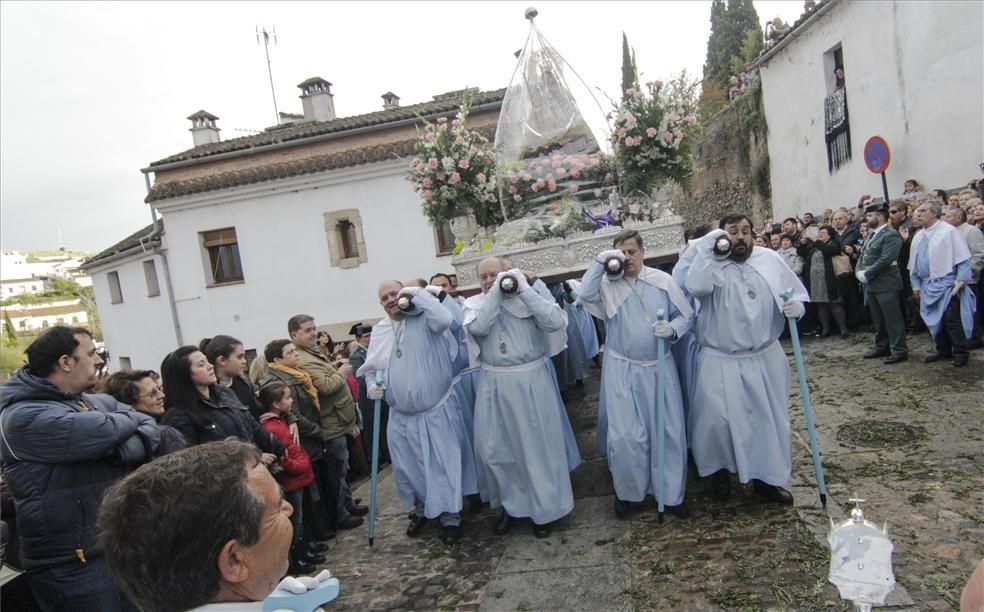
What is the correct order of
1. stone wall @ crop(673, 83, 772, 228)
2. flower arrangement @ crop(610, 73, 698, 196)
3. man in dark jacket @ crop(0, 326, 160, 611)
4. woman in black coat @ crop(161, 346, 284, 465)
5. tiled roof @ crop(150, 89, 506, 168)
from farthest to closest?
stone wall @ crop(673, 83, 772, 228)
tiled roof @ crop(150, 89, 506, 168)
flower arrangement @ crop(610, 73, 698, 196)
woman in black coat @ crop(161, 346, 284, 465)
man in dark jacket @ crop(0, 326, 160, 611)

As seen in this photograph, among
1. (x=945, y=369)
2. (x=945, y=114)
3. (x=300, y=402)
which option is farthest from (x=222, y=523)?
(x=945, y=114)

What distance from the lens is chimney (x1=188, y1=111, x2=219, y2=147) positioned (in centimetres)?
1911

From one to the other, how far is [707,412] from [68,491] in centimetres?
372

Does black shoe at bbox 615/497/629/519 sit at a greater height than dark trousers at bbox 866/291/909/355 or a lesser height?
lesser

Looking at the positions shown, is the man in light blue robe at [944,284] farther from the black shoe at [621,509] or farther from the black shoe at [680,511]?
the black shoe at [621,509]

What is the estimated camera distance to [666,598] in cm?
334

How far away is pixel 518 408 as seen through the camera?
4543 millimetres

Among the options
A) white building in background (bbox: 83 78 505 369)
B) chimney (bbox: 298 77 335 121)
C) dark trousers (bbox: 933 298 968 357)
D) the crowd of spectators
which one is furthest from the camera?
chimney (bbox: 298 77 335 121)

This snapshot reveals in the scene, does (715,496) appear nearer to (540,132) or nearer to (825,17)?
(540,132)

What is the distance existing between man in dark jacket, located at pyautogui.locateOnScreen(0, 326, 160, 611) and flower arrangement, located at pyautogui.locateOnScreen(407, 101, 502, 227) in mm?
3583

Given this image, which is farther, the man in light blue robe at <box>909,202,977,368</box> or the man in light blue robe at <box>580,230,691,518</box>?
the man in light blue robe at <box>909,202,977,368</box>

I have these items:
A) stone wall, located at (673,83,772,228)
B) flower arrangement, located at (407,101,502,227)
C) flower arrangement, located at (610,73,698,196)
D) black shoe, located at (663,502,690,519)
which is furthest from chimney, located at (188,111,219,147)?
black shoe, located at (663,502,690,519)

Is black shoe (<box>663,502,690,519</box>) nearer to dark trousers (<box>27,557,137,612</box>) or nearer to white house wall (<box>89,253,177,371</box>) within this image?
dark trousers (<box>27,557,137,612</box>)

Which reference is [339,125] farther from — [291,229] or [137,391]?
[137,391]
